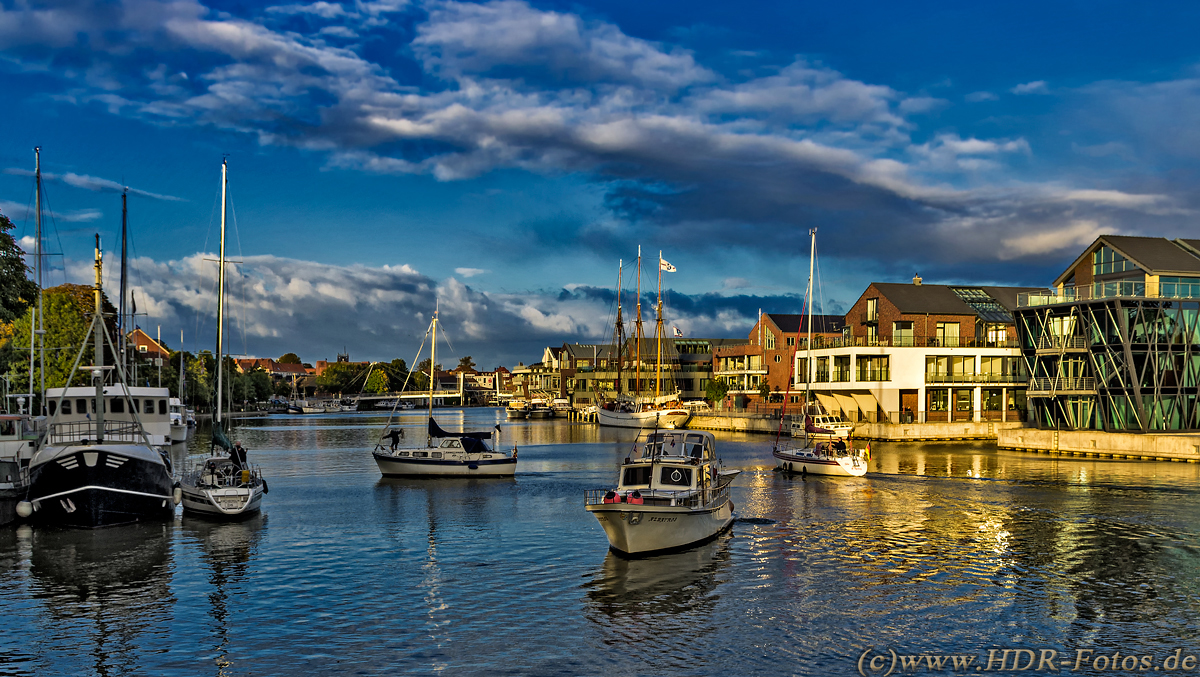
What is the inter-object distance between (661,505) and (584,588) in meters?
5.50

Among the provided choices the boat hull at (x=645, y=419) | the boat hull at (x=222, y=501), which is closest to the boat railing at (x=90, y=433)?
the boat hull at (x=222, y=501)

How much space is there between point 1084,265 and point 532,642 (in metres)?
78.0

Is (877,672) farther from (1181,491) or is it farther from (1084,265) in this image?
(1084,265)

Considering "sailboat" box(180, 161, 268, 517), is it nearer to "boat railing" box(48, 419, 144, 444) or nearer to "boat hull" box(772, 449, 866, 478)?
"boat railing" box(48, 419, 144, 444)

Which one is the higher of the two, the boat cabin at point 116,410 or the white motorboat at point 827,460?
→ the boat cabin at point 116,410

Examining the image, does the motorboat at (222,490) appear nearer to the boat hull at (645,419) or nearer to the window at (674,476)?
the window at (674,476)

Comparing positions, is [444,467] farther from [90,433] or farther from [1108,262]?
[1108,262]

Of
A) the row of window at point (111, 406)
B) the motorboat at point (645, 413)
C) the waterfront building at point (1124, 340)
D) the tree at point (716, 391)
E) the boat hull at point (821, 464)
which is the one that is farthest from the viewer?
the tree at point (716, 391)

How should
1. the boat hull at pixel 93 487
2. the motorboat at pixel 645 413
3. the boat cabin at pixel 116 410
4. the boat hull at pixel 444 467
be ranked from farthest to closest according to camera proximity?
the motorboat at pixel 645 413 → the boat hull at pixel 444 467 → the boat cabin at pixel 116 410 → the boat hull at pixel 93 487

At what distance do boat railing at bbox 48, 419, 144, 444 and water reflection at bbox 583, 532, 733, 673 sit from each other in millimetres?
23836

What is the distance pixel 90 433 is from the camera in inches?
1727

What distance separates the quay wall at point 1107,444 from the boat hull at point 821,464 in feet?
82.9

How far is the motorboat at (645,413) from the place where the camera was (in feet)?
420

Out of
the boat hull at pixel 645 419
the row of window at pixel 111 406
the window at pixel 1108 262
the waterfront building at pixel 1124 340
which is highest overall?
the window at pixel 1108 262
